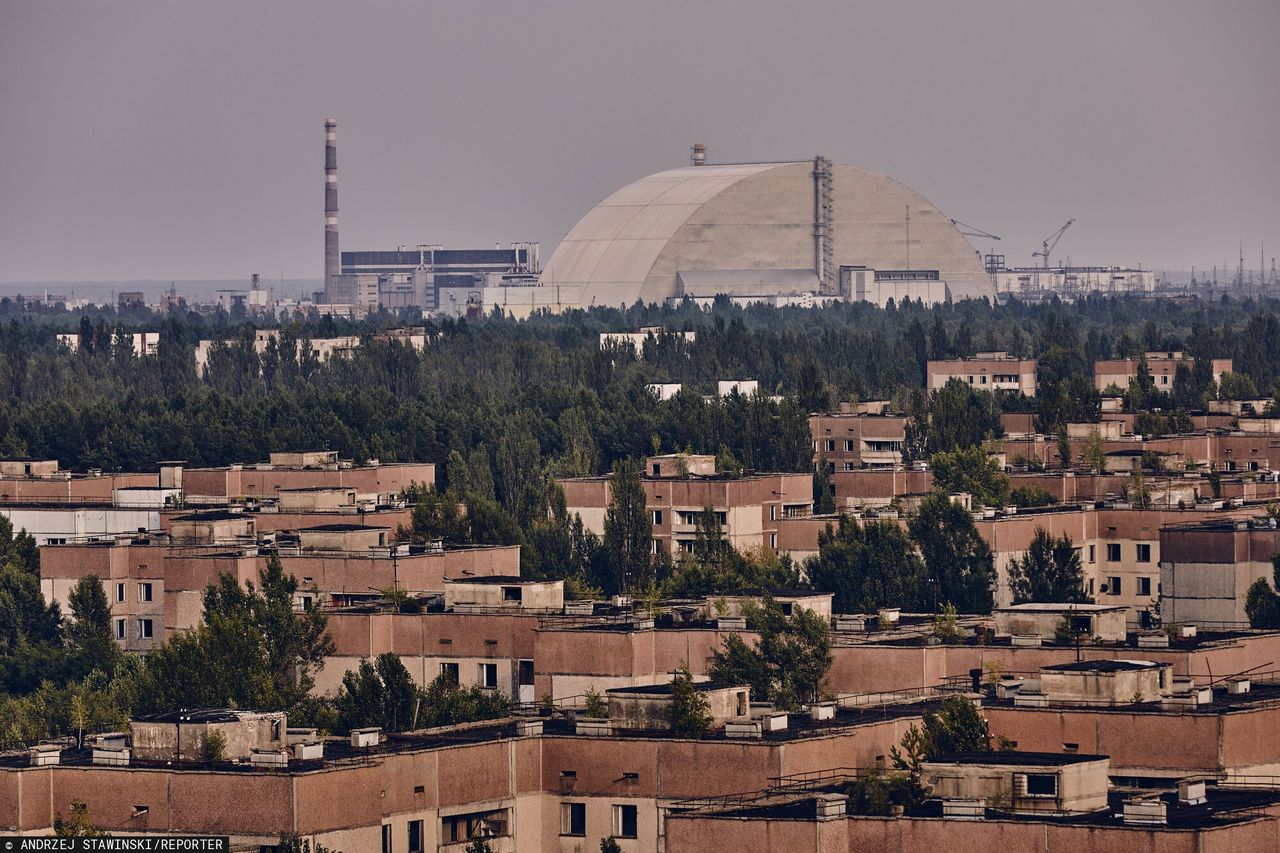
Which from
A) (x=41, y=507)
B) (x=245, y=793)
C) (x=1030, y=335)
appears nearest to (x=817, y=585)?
(x=41, y=507)

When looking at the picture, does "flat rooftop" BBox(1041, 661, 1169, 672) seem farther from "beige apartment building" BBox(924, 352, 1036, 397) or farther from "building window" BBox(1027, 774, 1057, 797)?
"beige apartment building" BBox(924, 352, 1036, 397)

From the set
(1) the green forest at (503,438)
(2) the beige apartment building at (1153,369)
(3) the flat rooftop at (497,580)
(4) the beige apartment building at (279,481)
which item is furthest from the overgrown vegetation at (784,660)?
(2) the beige apartment building at (1153,369)

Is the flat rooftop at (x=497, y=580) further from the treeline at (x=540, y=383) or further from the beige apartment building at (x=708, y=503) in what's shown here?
the treeline at (x=540, y=383)

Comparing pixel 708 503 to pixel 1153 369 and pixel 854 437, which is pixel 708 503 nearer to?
pixel 854 437

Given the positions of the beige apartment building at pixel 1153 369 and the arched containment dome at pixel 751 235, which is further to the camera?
the arched containment dome at pixel 751 235

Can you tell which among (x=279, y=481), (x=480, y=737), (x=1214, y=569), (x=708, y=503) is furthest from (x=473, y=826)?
(x=279, y=481)

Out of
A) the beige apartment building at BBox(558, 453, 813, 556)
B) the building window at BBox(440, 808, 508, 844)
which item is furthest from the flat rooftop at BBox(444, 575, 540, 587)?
the beige apartment building at BBox(558, 453, 813, 556)

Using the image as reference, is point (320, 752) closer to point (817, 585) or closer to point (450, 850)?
point (450, 850)

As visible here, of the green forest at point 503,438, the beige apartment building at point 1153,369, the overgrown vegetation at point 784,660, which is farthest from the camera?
the beige apartment building at point 1153,369
